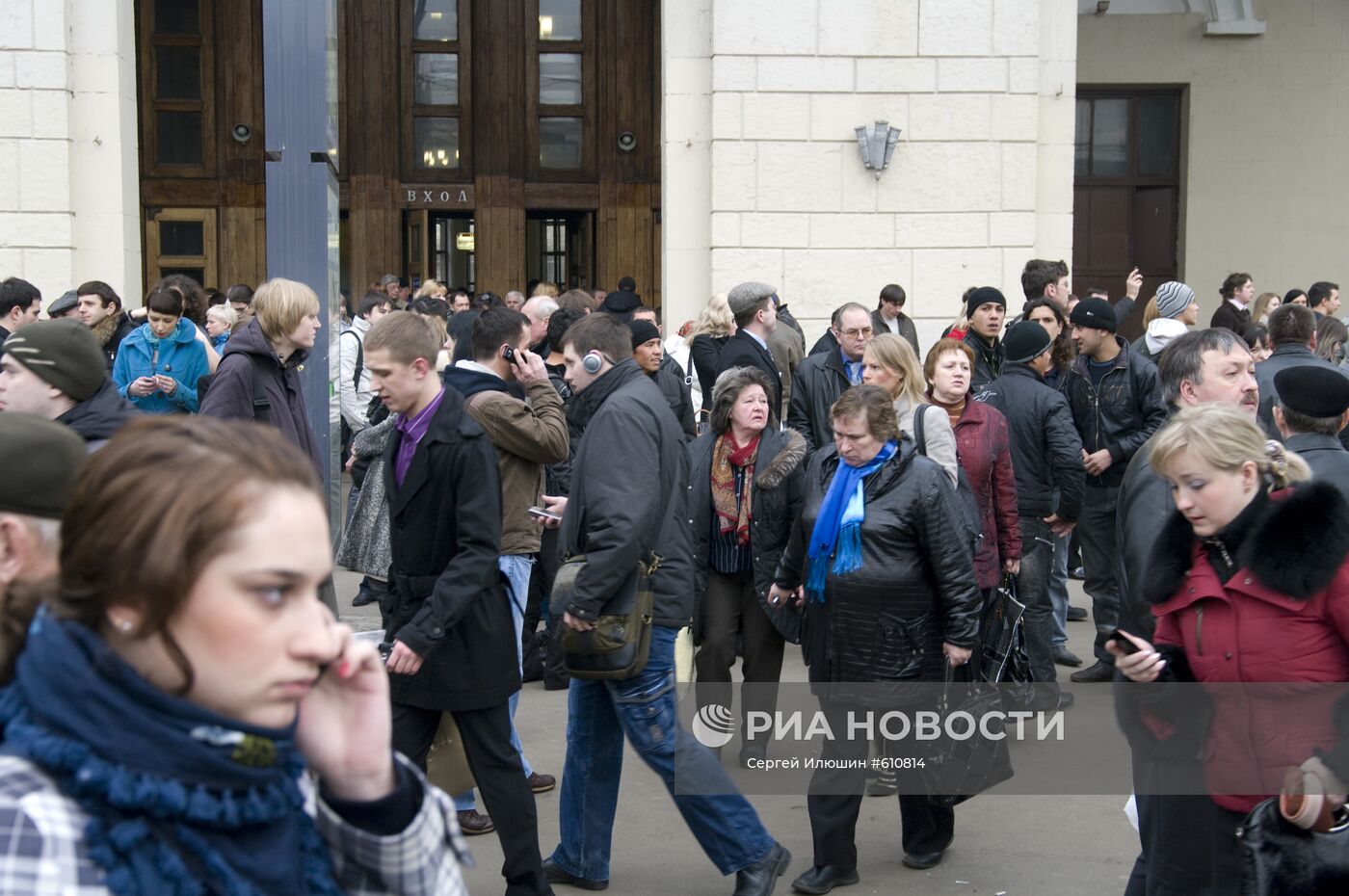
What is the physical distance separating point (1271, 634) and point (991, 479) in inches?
130

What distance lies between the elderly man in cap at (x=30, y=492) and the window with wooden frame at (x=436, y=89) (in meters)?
16.9

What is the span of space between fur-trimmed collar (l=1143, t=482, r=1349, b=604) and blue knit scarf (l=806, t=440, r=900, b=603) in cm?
182

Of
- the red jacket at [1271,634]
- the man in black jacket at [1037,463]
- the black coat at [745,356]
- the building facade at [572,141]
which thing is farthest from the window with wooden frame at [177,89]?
the red jacket at [1271,634]

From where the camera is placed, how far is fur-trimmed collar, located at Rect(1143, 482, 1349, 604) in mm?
3229

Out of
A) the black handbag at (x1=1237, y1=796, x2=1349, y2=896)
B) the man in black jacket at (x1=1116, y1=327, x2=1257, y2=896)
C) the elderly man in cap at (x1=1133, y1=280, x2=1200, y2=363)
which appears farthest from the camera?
the elderly man in cap at (x1=1133, y1=280, x2=1200, y2=363)

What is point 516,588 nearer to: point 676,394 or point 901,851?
point 901,851

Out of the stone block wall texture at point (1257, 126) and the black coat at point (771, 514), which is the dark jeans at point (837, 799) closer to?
the black coat at point (771, 514)

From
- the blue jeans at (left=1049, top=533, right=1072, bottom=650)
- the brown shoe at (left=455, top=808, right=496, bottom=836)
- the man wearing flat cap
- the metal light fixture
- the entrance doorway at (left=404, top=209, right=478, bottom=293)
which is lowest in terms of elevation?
the brown shoe at (left=455, top=808, right=496, bottom=836)

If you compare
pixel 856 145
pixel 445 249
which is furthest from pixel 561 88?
pixel 856 145

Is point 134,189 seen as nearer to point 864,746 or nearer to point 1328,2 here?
point 864,746

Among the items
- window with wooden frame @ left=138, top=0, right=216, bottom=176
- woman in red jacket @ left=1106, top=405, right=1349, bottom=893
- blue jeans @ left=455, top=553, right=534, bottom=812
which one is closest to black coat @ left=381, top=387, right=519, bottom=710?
blue jeans @ left=455, top=553, right=534, bottom=812

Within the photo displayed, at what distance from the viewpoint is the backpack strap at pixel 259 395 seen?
19.5 feet

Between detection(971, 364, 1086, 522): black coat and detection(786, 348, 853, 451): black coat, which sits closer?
detection(971, 364, 1086, 522): black coat

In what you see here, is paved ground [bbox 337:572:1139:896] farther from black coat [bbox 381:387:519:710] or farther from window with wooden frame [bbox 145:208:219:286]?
window with wooden frame [bbox 145:208:219:286]
